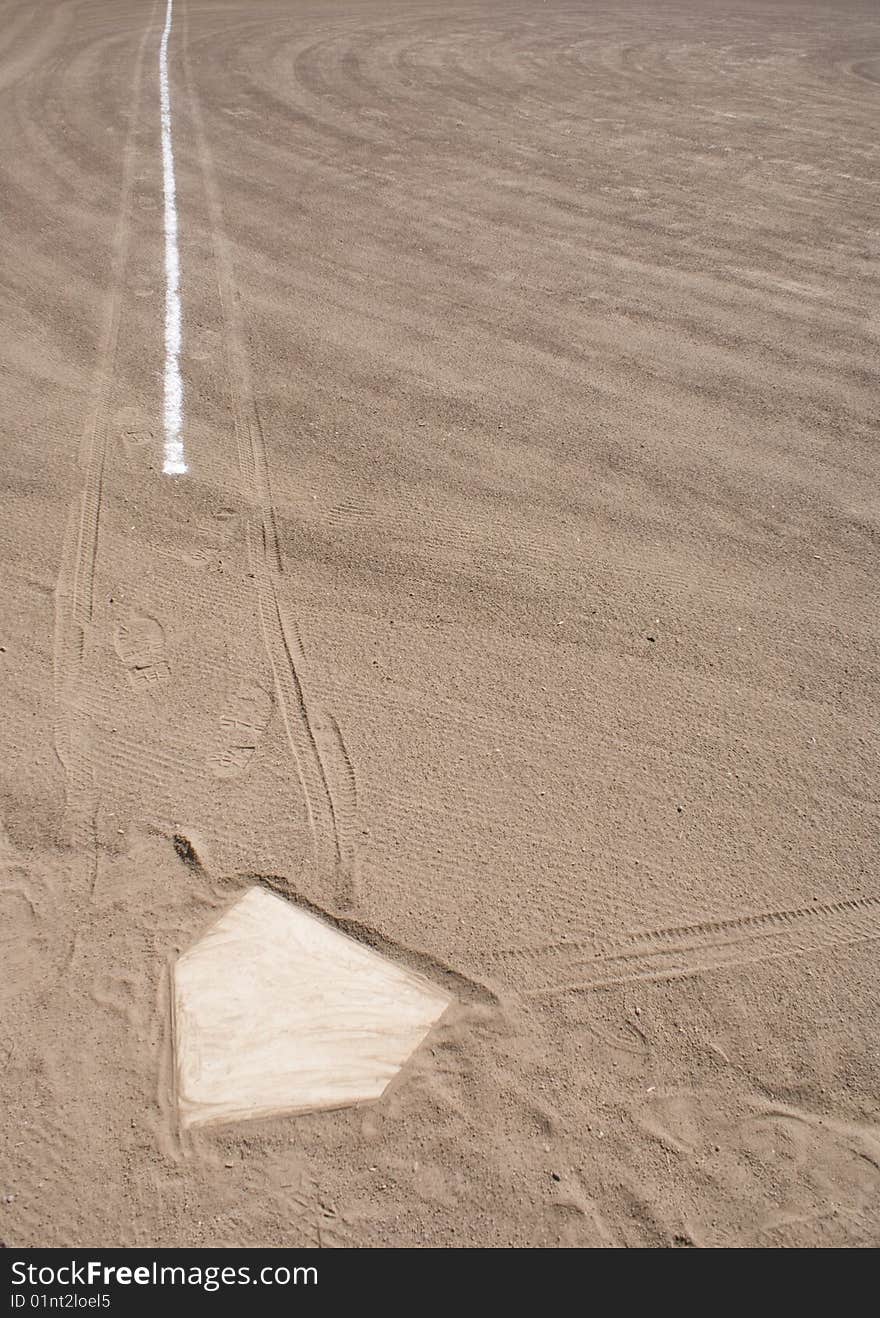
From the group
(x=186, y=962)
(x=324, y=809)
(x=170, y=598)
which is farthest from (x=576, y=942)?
(x=170, y=598)

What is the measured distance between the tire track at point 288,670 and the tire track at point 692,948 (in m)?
0.78

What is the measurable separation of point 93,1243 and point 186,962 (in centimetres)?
91

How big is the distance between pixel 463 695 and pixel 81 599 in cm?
196

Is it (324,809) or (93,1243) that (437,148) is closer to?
(324,809)

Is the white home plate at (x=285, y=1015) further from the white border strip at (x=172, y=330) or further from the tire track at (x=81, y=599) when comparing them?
the white border strip at (x=172, y=330)

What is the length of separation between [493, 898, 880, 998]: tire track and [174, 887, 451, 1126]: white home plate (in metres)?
0.40

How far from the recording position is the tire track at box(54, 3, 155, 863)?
418 centimetres

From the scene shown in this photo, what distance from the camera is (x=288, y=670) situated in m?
4.81

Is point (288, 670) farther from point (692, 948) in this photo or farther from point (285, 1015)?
point (692, 948)

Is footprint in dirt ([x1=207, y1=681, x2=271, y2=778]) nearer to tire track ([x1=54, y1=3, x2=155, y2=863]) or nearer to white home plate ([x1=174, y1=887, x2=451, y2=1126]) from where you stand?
tire track ([x1=54, y1=3, x2=155, y2=863])

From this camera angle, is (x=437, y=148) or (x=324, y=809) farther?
(x=437, y=148)

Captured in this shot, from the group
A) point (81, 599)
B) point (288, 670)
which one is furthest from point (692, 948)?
point (81, 599)
